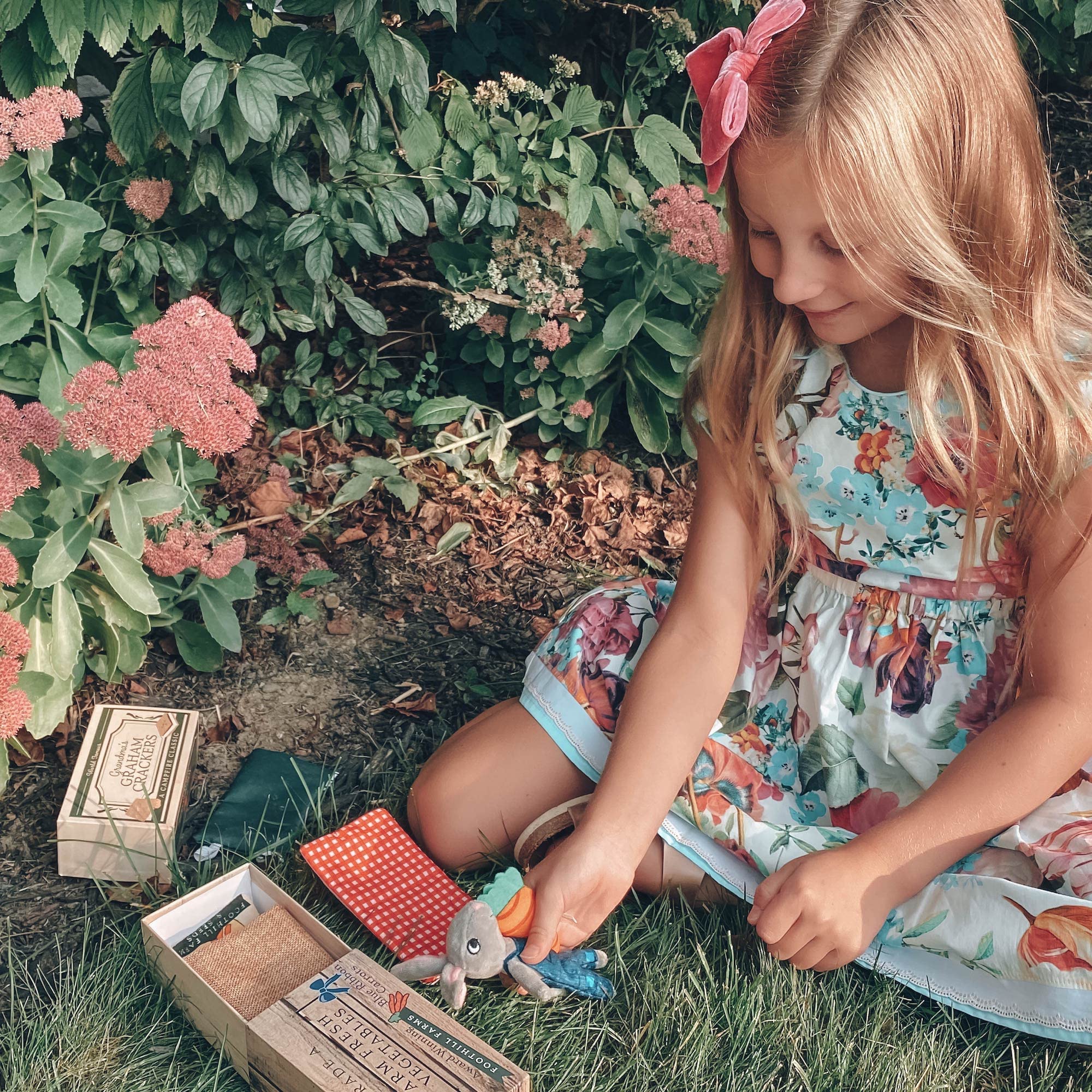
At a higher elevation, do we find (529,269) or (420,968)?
(529,269)

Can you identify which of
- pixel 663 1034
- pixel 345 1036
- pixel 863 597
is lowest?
pixel 663 1034

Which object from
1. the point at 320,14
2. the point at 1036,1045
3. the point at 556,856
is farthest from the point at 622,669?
the point at 320,14

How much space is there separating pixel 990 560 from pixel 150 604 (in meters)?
1.15

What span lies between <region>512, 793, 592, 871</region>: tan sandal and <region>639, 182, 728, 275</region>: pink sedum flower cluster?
3.30ft

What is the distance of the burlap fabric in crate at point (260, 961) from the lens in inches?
51.0

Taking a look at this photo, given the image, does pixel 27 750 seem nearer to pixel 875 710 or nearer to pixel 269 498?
pixel 269 498

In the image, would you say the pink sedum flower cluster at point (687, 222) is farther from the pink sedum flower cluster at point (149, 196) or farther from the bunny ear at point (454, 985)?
the bunny ear at point (454, 985)

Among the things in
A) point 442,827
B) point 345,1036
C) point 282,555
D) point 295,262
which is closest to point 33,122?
point 295,262

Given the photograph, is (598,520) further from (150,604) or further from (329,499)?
(150,604)

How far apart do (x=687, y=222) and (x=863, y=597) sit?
847 millimetres

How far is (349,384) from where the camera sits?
257 centimetres

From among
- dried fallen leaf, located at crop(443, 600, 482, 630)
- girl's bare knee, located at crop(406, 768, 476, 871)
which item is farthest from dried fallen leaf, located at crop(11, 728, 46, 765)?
dried fallen leaf, located at crop(443, 600, 482, 630)

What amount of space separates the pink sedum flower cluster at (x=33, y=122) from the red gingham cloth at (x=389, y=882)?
1.00 metres

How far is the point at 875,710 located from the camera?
4.80ft
